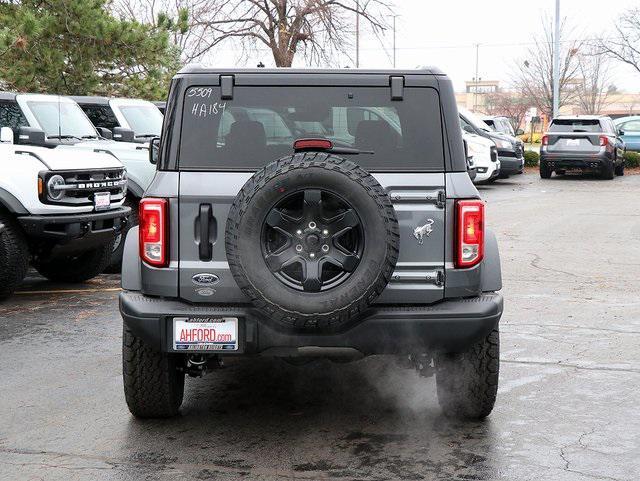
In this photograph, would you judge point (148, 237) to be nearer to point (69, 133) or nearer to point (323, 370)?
point (323, 370)

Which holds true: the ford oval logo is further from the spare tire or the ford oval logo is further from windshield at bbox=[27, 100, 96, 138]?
windshield at bbox=[27, 100, 96, 138]

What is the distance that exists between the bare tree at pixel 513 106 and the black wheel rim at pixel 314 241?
6064cm

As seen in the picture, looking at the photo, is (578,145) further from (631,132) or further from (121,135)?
(121,135)

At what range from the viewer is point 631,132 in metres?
36.8

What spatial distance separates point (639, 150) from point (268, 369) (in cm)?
3213

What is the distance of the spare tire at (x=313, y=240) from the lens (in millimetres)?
4688

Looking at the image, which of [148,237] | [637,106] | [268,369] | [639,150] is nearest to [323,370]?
[268,369]

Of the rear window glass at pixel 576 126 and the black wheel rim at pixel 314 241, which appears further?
the rear window glass at pixel 576 126

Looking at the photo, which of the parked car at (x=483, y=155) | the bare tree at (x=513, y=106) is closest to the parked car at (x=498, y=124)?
the parked car at (x=483, y=155)

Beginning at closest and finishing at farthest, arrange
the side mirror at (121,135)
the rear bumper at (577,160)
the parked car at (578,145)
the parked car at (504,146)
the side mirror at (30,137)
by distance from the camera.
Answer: the side mirror at (30,137)
the side mirror at (121,135)
the parked car at (504,146)
the parked car at (578,145)
the rear bumper at (577,160)

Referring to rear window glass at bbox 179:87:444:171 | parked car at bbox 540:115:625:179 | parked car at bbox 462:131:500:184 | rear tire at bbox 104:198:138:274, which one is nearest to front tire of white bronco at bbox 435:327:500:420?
rear window glass at bbox 179:87:444:171

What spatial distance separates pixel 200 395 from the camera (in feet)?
19.9

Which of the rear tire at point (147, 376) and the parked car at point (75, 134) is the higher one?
the parked car at point (75, 134)

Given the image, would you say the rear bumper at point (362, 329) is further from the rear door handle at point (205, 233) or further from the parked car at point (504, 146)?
the parked car at point (504, 146)
